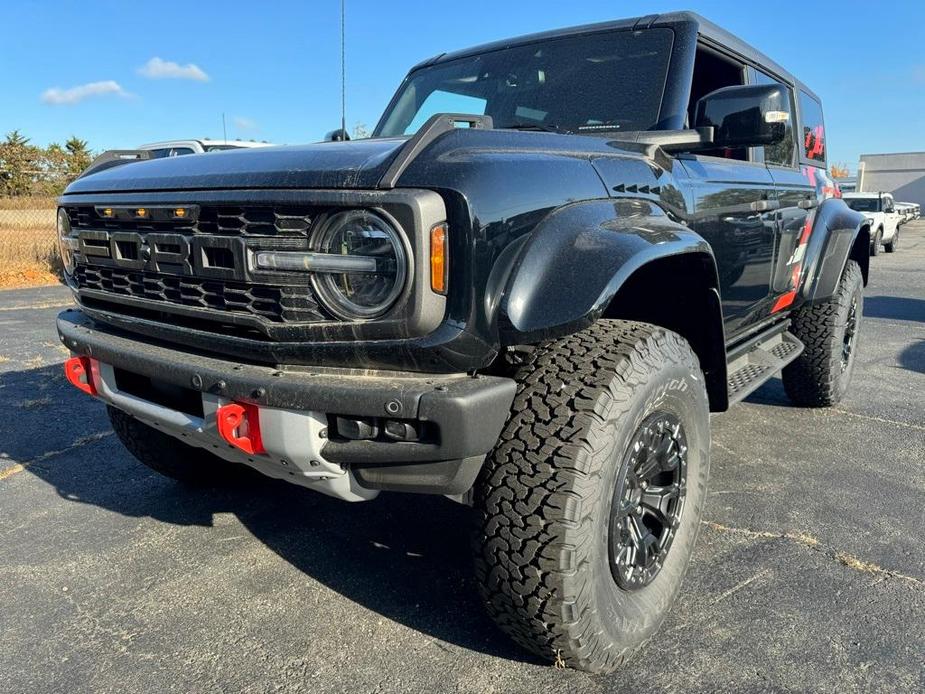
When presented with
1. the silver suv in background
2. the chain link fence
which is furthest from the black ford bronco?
the chain link fence

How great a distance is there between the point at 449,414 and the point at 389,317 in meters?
0.29

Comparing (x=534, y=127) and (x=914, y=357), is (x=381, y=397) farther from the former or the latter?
(x=914, y=357)

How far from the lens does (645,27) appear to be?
305 cm

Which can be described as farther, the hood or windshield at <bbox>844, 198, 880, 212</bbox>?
windshield at <bbox>844, 198, 880, 212</bbox>

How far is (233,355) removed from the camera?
6.63ft

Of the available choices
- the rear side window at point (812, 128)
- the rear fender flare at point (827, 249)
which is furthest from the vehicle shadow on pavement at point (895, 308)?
the rear fender flare at point (827, 249)

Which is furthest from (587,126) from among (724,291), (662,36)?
(724,291)

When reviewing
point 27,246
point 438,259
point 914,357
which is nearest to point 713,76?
point 438,259

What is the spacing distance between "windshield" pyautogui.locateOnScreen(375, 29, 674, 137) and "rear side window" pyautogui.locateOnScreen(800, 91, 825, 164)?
2.08 m

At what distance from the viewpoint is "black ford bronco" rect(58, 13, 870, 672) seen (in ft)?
5.76

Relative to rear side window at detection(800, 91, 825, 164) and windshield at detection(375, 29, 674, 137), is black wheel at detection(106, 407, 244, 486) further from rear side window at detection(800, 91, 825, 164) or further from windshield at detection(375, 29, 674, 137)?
rear side window at detection(800, 91, 825, 164)

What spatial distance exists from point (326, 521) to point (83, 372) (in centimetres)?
116

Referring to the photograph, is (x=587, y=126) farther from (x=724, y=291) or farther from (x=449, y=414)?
(x=449, y=414)

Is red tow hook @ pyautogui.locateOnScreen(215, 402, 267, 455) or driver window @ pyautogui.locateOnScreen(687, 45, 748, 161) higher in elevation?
driver window @ pyautogui.locateOnScreen(687, 45, 748, 161)
